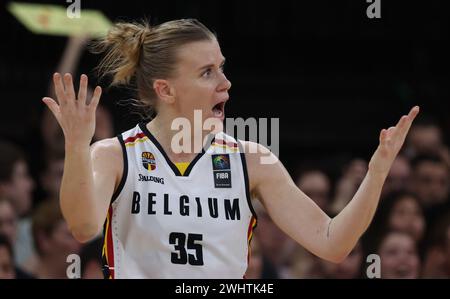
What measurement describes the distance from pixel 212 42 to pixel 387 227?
3.07 meters

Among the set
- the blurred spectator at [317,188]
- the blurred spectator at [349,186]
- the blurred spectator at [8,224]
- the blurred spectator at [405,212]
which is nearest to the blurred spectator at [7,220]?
the blurred spectator at [8,224]

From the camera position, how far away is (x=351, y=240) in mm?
4801

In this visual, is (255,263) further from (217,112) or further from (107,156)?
(107,156)

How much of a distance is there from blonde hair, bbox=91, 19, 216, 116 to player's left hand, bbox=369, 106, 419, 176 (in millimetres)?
1037

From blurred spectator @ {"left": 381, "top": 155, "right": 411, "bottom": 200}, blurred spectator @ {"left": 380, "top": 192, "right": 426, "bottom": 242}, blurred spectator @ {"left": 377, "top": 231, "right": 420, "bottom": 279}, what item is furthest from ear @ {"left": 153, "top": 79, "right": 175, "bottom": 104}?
blurred spectator @ {"left": 381, "top": 155, "right": 411, "bottom": 200}

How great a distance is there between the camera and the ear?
5102mm

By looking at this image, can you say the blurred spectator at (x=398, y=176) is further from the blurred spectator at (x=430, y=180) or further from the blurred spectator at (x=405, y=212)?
the blurred spectator at (x=405, y=212)

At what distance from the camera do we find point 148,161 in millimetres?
4969

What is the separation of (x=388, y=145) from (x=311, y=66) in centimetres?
596

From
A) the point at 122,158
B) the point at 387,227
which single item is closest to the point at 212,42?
the point at 122,158

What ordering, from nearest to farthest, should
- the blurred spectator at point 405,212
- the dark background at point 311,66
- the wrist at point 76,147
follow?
the wrist at point 76,147
the blurred spectator at point 405,212
the dark background at point 311,66

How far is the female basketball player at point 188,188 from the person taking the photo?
189 inches

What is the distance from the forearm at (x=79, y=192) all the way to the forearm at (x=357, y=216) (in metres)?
1.11
